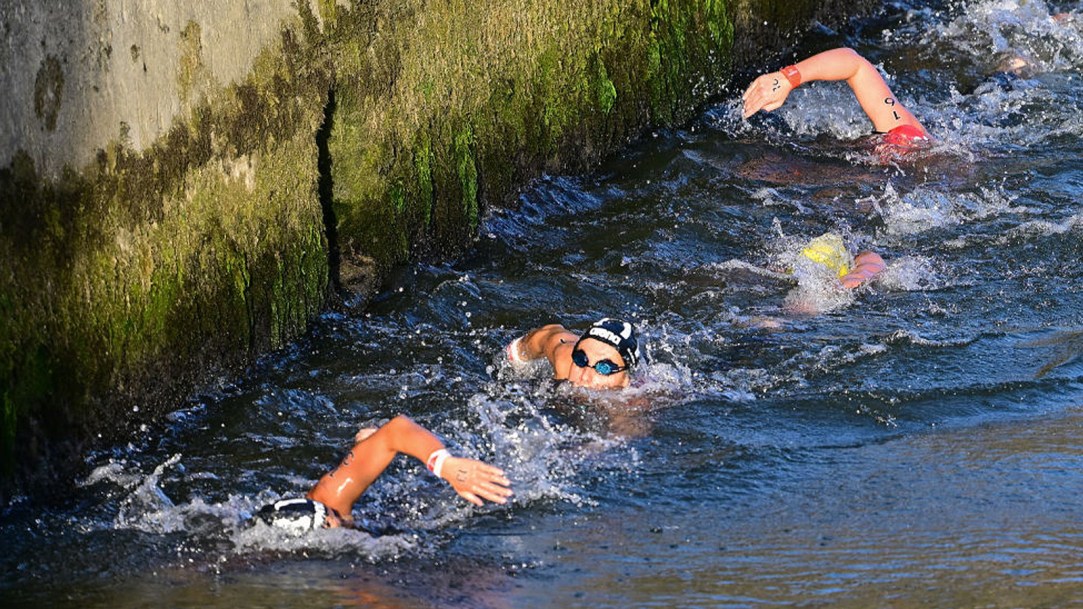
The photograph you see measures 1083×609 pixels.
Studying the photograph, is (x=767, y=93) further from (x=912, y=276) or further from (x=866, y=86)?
(x=912, y=276)

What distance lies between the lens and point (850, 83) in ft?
34.6

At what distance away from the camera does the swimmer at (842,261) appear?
854cm

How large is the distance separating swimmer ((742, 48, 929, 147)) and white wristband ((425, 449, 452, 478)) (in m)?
5.01

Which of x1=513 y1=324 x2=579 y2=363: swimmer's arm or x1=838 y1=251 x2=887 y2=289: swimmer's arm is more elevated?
x1=838 y1=251 x2=887 y2=289: swimmer's arm

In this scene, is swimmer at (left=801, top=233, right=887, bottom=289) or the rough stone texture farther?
swimmer at (left=801, top=233, right=887, bottom=289)

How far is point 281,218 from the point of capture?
7.43 metres

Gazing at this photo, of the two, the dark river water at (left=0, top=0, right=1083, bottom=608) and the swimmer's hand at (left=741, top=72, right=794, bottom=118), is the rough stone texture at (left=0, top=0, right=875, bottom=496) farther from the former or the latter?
the swimmer's hand at (left=741, top=72, right=794, bottom=118)

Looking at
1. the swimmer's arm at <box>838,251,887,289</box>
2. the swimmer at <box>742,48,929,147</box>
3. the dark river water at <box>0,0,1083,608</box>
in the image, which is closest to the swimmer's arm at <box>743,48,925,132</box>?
the swimmer at <box>742,48,929,147</box>

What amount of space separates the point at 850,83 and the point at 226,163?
5.23 metres

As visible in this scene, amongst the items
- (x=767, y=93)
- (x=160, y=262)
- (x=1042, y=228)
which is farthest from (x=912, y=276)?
(x=160, y=262)

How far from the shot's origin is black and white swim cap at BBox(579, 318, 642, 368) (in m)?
7.28

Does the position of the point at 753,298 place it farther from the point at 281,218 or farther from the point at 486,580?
the point at 486,580

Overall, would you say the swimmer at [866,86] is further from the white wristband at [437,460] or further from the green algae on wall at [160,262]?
the white wristband at [437,460]

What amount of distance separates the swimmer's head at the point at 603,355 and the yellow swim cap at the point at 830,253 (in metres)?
1.78
